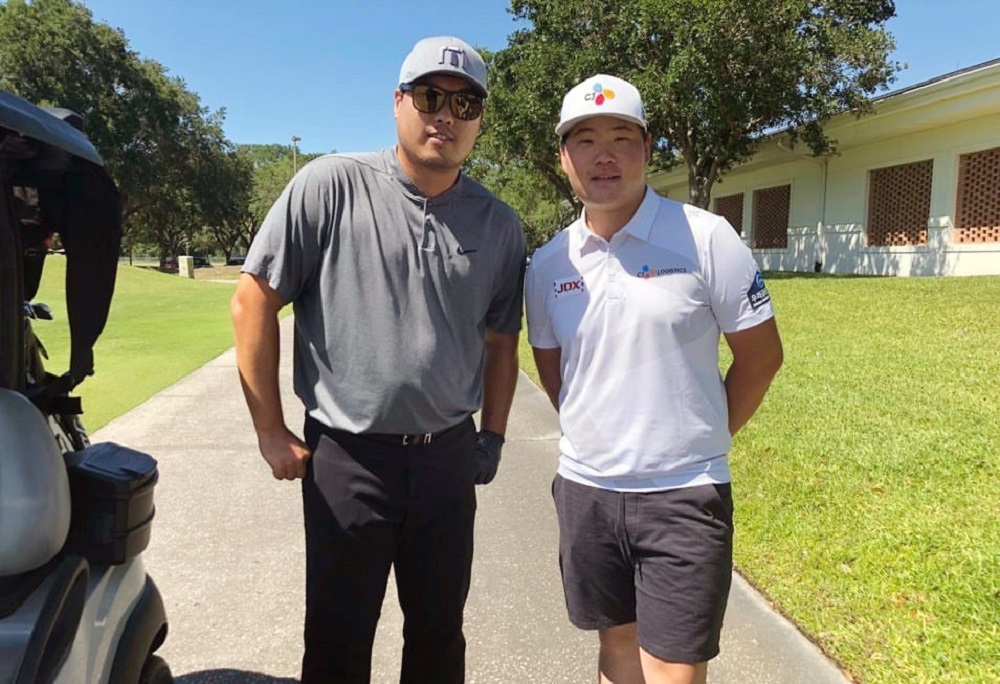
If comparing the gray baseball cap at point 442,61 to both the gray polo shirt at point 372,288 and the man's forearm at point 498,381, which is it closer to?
the gray polo shirt at point 372,288

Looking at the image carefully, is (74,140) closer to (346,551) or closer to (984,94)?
(346,551)

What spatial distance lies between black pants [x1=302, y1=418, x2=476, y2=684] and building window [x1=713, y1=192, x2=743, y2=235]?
29.4m

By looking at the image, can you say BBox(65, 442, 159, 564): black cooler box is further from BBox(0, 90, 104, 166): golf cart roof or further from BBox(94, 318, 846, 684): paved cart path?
BBox(94, 318, 846, 684): paved cart path

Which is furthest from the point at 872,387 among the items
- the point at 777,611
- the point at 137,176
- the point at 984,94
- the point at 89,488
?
the point at 137,176

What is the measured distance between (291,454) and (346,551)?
35 centimetres

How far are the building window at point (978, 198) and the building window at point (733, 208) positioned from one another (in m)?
10.7

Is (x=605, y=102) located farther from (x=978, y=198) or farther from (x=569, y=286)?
(x=978, y=198)

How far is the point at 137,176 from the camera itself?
135ft

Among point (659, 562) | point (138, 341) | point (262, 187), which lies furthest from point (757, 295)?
Result: point (262, 187)

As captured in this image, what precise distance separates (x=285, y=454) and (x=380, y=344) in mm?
487

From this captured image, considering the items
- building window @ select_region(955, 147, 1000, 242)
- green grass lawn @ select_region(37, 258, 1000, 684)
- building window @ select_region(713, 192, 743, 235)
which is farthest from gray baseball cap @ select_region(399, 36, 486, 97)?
building window @ select_region(713, 192, 743, 235)

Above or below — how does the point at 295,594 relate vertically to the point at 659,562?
below

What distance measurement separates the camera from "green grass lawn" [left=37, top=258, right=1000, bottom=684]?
10.0ft

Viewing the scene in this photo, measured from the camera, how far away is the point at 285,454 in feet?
7.55
